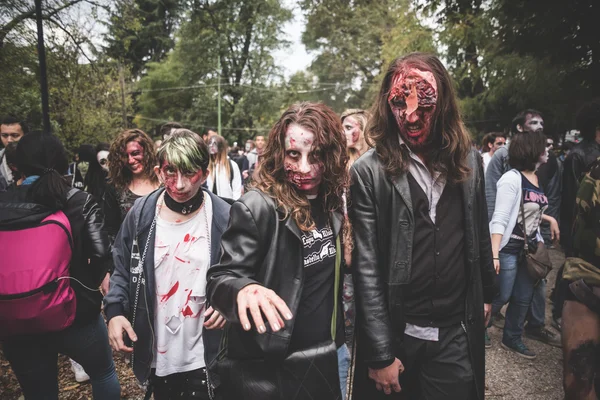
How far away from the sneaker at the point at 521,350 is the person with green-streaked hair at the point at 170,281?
124 inches

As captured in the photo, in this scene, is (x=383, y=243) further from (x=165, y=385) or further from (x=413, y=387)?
(x=165, y=385)

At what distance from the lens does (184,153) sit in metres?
2.14

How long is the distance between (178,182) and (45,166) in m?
0.82

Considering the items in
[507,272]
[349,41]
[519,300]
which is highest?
[349,41]

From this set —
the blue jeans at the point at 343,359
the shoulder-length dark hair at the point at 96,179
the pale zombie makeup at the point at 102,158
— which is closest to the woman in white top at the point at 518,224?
the blue jeans at the point at 343,359

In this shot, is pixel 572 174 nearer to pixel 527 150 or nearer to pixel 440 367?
pixel 527 150

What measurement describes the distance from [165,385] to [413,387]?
A: 4.52ft

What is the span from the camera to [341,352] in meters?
1.98

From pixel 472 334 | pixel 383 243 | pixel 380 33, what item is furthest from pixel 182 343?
pixel 380 33

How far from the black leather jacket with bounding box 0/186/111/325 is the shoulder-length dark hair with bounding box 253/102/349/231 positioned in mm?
1219

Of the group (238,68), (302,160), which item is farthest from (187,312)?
(238,68)

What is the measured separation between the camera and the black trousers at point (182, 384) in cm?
209

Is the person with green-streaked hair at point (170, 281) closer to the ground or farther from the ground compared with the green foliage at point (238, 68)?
closer to the ground

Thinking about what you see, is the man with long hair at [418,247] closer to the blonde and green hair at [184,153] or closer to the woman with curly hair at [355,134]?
the blonde and green hair at [184,153]
